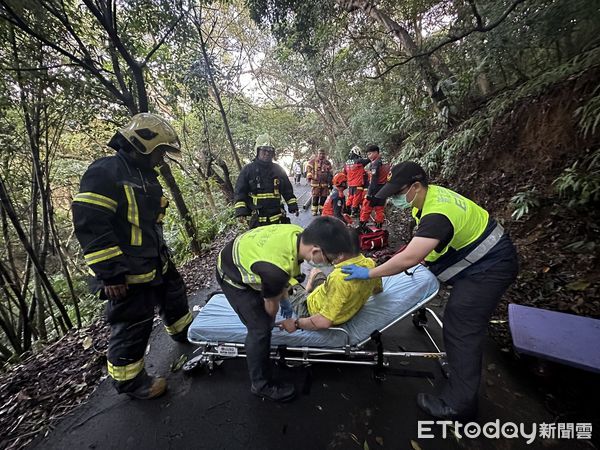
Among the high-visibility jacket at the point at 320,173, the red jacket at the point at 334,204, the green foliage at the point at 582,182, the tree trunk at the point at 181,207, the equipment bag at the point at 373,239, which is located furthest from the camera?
the high-visibility jacket at the point at 320,173

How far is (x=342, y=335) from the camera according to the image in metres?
2.35

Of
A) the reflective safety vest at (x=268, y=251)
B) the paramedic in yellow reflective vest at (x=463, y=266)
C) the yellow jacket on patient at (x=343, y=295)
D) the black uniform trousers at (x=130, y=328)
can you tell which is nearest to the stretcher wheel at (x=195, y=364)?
the black uniform trousers at (x=130, y=328)

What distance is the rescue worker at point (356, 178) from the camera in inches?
243

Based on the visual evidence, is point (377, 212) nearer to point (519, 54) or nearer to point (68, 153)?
point (519, 54)

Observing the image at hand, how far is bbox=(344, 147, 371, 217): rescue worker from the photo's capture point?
6.16 metres

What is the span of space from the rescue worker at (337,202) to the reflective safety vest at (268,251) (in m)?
4.42

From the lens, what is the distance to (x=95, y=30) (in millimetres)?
4246

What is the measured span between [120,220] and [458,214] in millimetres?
2568

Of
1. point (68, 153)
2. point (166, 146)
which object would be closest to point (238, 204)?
point (166, 146)

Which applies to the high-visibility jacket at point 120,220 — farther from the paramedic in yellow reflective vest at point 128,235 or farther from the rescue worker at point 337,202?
the rescue worker at point 337,202

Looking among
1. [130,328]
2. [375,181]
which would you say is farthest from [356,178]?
[130,328]

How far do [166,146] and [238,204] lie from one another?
5.97 feet

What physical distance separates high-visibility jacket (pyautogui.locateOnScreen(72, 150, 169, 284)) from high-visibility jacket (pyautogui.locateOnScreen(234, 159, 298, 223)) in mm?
1709

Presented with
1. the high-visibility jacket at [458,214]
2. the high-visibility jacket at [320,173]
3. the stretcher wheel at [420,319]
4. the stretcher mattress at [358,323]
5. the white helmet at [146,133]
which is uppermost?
the white helmet at [146,133]
